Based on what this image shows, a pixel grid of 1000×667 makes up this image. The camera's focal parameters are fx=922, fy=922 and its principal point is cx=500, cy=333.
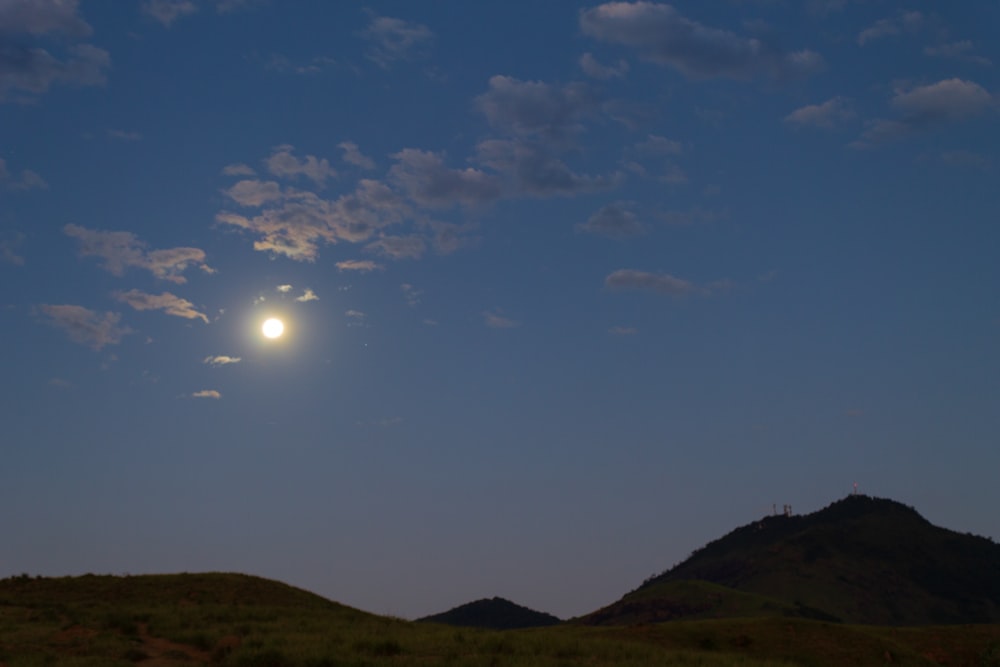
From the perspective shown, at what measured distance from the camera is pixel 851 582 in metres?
145

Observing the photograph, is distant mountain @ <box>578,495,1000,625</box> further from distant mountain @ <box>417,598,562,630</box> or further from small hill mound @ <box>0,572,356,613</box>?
small hill mound @ <box>0,572,356,613</box>

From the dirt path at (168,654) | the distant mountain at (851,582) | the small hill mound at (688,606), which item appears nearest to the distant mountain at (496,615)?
the distant mountain at (851,582)

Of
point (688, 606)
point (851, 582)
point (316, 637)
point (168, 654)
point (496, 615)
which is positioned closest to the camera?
point (168, 654)

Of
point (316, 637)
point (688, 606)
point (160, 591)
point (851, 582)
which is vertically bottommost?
point (316, 637)

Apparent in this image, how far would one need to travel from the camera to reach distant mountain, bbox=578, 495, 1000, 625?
11991 cm

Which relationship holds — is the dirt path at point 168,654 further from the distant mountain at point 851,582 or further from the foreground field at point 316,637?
the distant mountain at point 851,582

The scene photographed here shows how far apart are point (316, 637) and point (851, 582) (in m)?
133

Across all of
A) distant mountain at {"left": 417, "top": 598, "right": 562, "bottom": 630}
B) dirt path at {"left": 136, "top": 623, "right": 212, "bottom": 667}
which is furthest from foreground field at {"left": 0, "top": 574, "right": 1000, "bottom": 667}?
distant mountain at {"left": 417, "top": 598, "right": 562, "bottom": 630}

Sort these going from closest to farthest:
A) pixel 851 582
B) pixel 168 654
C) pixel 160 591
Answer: pixel 168 654 < pixel 160 591 < pixel 851 582

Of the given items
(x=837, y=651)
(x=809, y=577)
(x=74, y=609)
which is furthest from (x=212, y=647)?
(x=809, y=577)

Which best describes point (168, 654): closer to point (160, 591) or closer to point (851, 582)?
point (160, 591)

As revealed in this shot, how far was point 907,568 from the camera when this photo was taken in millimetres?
161125

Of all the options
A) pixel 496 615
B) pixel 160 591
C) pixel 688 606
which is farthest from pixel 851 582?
pixel 160 591

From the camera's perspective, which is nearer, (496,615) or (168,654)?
(168,654)
